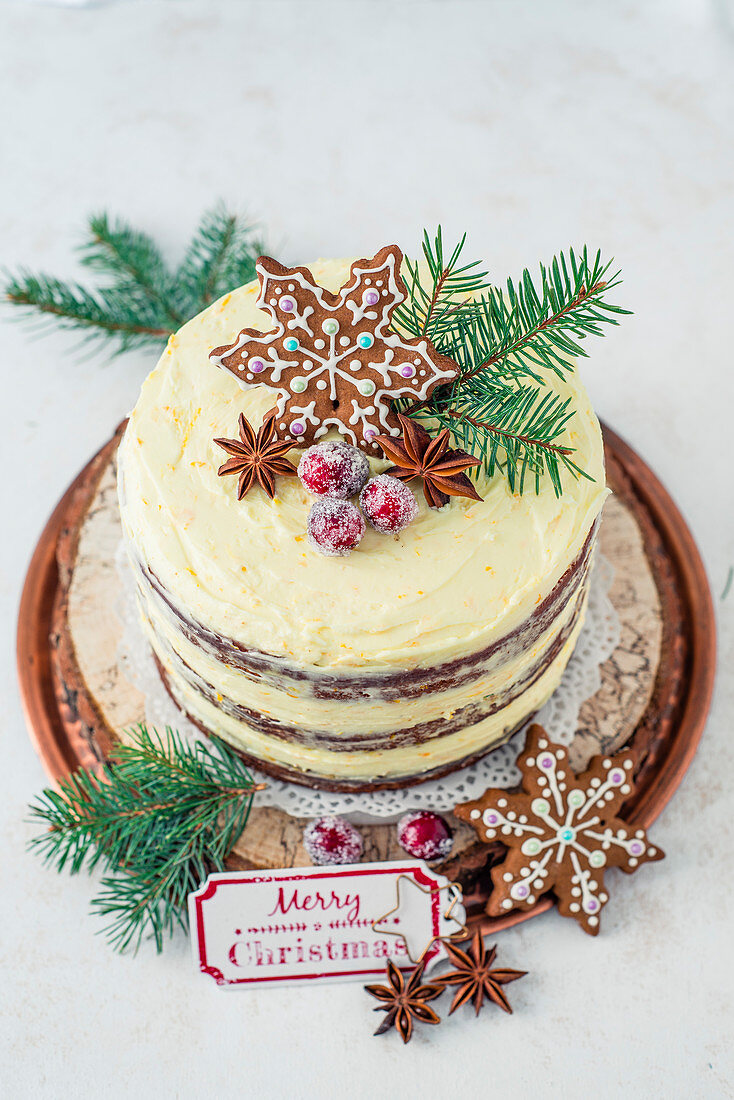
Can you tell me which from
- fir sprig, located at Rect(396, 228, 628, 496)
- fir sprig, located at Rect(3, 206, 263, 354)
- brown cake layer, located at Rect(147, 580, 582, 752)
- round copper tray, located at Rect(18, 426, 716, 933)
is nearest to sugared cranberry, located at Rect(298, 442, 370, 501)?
fir sprig, located at Rect(396, 228, 628, 496)

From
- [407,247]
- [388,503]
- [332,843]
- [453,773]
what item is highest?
[407,247]

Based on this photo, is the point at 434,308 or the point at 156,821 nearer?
the point at 434,308

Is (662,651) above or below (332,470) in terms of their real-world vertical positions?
below

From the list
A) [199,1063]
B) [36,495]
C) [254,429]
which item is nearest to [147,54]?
[36,495]

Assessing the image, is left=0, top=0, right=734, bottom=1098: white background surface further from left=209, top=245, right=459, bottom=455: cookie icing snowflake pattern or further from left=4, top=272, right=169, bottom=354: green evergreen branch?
left=209, top=245, right=459, bottom=455: cookie icing snowflake pattern

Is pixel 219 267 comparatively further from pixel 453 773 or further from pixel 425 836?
pixel 425 836

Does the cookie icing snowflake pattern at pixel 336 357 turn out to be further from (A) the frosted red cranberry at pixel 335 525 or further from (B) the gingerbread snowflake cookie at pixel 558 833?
(B) the gingerbread snowflake cookie at pixel 558 833

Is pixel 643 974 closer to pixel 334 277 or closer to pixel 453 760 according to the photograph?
pixel 453 760

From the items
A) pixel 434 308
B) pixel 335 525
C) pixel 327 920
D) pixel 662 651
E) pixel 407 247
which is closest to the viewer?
pixel 335 525

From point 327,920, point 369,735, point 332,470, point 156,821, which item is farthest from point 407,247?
point 327,920
